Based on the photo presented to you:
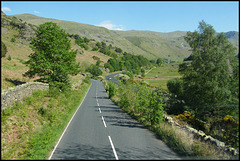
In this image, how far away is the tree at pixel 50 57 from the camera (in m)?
21.5

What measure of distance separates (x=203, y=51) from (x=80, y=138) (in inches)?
734

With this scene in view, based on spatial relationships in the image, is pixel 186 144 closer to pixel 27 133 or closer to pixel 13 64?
pixel 27 133

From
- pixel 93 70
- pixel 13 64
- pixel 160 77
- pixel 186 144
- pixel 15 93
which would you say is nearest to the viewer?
pixel 186 144

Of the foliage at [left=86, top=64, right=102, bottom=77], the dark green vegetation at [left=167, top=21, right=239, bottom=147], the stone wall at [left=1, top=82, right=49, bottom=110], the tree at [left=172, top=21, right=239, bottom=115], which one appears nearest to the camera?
the stone wall at [left=1, top=82, right=49, bottom=110]

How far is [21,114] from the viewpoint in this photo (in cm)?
1132

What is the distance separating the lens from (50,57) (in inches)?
893

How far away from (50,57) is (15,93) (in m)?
11.0

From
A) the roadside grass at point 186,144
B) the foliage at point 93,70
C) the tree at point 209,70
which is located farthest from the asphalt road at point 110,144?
the foliage at point 93,70

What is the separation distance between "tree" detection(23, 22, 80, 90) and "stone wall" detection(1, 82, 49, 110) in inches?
158

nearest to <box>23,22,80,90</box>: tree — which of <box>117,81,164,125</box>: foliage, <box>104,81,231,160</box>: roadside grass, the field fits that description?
<box>117,81,164,125</box>: foliage

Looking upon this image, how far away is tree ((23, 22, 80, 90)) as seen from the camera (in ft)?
70.6

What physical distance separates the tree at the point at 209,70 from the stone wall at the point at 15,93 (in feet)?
62.4

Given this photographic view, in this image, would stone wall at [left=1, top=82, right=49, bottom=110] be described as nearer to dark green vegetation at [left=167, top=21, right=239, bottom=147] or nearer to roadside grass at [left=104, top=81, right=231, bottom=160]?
roadside grass at [left=104, top=81, right=231, bottom=160]

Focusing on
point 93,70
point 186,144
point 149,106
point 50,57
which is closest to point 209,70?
point 149,106
